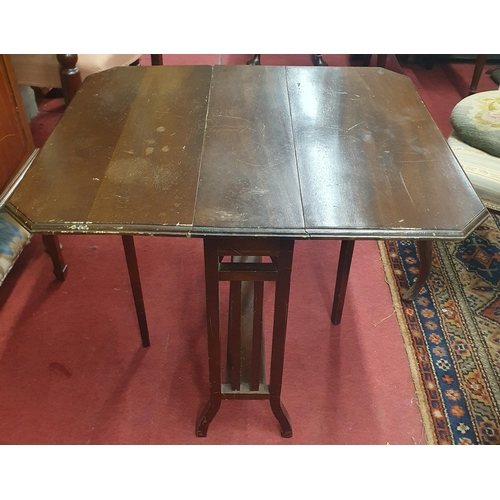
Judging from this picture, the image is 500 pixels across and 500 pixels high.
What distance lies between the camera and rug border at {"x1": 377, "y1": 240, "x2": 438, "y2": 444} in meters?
1.53

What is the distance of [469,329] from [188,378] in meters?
1.04

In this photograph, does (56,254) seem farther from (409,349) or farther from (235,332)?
(409,349)

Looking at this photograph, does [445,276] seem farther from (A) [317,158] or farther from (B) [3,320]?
(B) [3,320]

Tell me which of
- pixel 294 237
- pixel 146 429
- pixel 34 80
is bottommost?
pixel 146 429

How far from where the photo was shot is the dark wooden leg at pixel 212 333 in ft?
3.65

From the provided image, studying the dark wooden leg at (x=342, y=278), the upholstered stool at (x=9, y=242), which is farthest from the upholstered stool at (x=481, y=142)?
the upholstered stool at (x=9, y=242)

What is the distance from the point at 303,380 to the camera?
1.65 meters

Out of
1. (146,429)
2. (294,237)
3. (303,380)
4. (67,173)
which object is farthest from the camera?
(303,380)

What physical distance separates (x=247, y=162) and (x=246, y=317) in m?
0.57

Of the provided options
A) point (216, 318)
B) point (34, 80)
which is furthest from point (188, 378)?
point (34, 80)

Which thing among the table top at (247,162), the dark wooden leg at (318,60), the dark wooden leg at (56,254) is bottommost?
the dark wooden leg at (56,254)

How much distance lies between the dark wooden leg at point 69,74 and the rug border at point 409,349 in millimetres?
1521

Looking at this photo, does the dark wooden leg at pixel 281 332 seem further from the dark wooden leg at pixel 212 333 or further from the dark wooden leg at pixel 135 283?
the dark wooden leg at pixel 135 283

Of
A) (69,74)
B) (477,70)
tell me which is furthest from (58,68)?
(477,70)
